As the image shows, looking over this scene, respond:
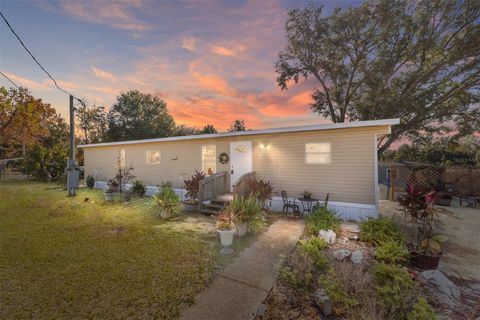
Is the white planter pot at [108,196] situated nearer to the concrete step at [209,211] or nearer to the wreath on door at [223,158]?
the concrete step at [209,211]

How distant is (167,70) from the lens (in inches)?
390

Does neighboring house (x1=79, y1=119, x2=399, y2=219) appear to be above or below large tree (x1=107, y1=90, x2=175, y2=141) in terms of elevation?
below

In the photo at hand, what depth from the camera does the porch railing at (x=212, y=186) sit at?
310 inches

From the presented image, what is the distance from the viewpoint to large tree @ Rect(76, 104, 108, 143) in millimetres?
32438

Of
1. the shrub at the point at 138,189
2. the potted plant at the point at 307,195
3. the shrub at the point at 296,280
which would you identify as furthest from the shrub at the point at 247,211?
the shrub at the point at 138,189

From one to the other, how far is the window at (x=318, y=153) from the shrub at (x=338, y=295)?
16.1 ft

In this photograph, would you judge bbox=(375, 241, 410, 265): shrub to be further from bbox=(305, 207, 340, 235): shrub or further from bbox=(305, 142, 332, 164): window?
bbox=(305, 142, 332, 164): window

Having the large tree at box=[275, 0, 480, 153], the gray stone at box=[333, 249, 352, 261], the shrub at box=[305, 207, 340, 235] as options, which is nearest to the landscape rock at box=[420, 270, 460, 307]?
the gray stone at box=[333, 249, 352, 261]

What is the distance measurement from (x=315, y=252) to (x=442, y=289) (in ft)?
6.09

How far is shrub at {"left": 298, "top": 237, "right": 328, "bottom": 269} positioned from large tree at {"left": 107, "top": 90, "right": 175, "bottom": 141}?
29.2 m

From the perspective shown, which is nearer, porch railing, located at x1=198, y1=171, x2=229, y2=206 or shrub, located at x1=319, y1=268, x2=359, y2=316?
shrub, located at x1=319, y1=268, x2=359, y2=316

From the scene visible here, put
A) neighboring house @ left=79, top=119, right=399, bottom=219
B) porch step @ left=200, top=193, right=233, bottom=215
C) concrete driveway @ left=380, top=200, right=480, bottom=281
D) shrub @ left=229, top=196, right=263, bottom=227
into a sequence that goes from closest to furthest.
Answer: concrete driveway @ left=380, top=200, right=480, bottom=281 < shrub @ left=229, top=196, right=263, bottom=227 < neighboring house @ left=79, top=119, right=399, bottom=219 < porch step @ left=200, top=193, right=233, bottom=215

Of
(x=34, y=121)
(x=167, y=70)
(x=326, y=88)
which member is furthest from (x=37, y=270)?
(x=34, y=121)

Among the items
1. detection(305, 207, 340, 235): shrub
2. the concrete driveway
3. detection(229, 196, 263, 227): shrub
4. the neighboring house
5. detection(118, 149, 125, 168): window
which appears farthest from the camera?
detection(118, 149, 125, 168): window
